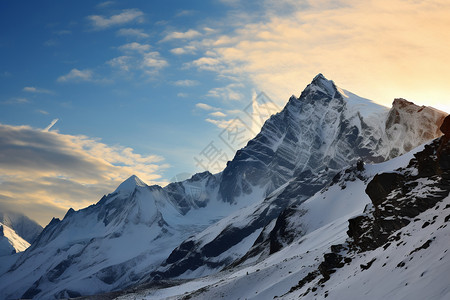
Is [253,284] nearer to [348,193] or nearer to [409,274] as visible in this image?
[409,274]

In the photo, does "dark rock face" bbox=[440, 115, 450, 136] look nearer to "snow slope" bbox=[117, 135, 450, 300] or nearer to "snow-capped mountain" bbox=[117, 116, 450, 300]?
"snow-capped mountain" bbox=[117, 116, 450, 300]

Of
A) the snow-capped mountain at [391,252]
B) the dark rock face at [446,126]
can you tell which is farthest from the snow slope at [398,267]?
the dark rock face at [446,126]

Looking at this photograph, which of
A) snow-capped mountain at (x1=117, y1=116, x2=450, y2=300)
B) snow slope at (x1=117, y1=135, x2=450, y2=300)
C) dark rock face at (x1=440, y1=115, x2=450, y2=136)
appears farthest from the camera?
dark rock face at (x1=440, y1=115, x2=450, y2=136)

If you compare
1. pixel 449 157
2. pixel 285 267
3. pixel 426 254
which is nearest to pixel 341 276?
pixel 426 254

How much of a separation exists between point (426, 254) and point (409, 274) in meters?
1.72

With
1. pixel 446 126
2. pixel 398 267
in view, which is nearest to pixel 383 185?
pixel 446 126

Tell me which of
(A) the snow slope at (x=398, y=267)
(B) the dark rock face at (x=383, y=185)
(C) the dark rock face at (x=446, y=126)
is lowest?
(A) the snow slope at (x=398, y=267)

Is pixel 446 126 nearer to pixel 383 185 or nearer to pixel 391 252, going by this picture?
pixel 383 185

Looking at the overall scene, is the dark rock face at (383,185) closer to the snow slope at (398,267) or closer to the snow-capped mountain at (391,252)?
the snow-capped mountain at (391,252)

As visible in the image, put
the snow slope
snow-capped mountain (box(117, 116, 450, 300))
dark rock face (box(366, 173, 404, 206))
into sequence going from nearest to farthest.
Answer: the snow slope < snow-capped mountain (box(117, 116, 450, 300)) < dark rock face (box(366, 173, 404, 206))

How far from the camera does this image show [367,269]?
31641mm

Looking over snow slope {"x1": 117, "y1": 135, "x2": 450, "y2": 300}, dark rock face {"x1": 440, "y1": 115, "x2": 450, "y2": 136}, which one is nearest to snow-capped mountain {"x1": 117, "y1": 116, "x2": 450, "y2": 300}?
snow slope {"x1": 117, "y1": 135, "x2": 450, "y2": 300}

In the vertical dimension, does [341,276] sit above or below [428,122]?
below

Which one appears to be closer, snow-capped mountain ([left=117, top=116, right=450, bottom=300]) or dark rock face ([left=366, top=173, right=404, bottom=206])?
snow-capped mountain ([left=117, top=116, right=450, bottom=300])
